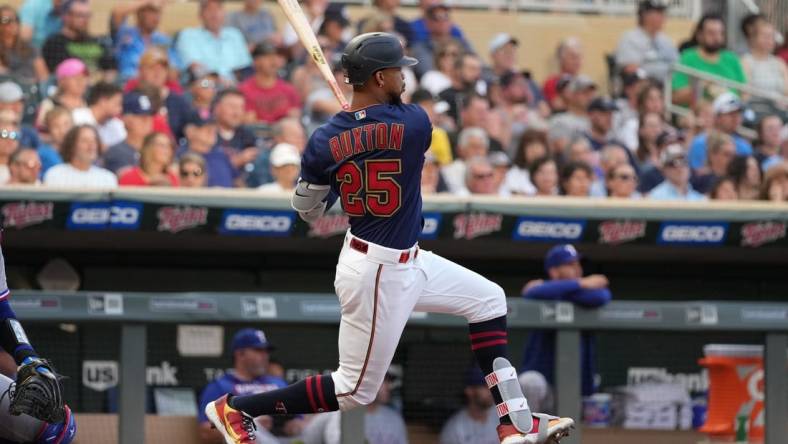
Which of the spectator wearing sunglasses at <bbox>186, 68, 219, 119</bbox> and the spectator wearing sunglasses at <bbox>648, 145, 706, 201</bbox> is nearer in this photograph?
the spectator wearing sunglasses at <bbox>186, 68, 219, 119</bbox>

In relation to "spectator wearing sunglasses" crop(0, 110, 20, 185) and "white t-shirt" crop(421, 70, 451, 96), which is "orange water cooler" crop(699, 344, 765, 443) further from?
"white t-shirt" crop(421, 70, 451, 96)

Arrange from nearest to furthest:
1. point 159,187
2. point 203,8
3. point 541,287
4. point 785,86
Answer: point 541,287 < point 159,187 < point 203,8 < point 785,86

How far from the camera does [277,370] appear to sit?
7188 millimetres

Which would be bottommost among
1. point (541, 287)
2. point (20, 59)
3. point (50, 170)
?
point (541, 287)

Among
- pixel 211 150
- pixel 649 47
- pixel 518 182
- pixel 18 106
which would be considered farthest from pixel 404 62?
pixel 649 47

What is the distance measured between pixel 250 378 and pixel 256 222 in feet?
5.63

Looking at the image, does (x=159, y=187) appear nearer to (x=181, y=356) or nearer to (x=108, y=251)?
(x=108, y=251)

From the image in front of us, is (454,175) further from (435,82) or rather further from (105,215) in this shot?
(105,215)

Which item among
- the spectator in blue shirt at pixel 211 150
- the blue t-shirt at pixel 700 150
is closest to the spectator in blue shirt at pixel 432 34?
the blue t-shirt at pixel 700 150

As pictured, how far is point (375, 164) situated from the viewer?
5410 millimetres

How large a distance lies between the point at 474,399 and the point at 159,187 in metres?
2.70

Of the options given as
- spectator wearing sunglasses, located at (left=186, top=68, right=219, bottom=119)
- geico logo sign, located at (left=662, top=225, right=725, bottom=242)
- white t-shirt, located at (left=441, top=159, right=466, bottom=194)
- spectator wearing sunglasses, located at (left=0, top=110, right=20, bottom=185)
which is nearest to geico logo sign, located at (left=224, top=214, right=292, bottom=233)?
spectator wearing sunglasses, located at (left=0, top=110, right=20, bottom=185)

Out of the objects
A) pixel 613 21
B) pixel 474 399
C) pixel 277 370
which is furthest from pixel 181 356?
pixel 613 21

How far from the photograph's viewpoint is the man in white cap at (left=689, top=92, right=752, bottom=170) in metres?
11.4
